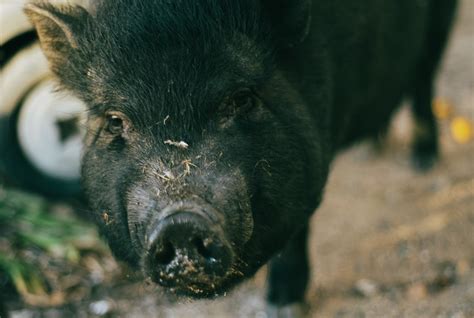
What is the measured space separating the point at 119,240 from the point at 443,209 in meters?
2.42

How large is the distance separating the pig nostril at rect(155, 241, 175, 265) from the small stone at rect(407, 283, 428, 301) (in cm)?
182

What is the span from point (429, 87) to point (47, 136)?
8.44ft

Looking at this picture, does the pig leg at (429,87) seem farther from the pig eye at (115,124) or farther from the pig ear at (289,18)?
the pig eye at (115,124)

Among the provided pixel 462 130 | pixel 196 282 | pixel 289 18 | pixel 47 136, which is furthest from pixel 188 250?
pixel 462 130

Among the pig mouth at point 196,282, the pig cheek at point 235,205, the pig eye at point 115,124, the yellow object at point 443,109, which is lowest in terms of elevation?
the yellow object at point 443,109

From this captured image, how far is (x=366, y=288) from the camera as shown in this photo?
12.8ft

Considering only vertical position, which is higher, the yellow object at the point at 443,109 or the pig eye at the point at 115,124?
the pig eye at the point at 115,124

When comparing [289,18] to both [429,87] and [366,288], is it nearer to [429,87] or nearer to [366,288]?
[366,288]

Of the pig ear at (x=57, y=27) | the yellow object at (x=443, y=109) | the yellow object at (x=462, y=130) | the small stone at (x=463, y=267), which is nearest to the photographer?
the pig ear at (x=57, y=27)

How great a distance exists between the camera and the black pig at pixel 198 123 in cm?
232

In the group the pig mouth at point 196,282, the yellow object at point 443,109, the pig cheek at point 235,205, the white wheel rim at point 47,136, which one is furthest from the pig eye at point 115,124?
the yellow object at point 443,109

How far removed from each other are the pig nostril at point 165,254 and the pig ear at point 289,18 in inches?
36.3

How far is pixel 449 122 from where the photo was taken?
5.68 m

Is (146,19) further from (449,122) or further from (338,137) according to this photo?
(449,122)
